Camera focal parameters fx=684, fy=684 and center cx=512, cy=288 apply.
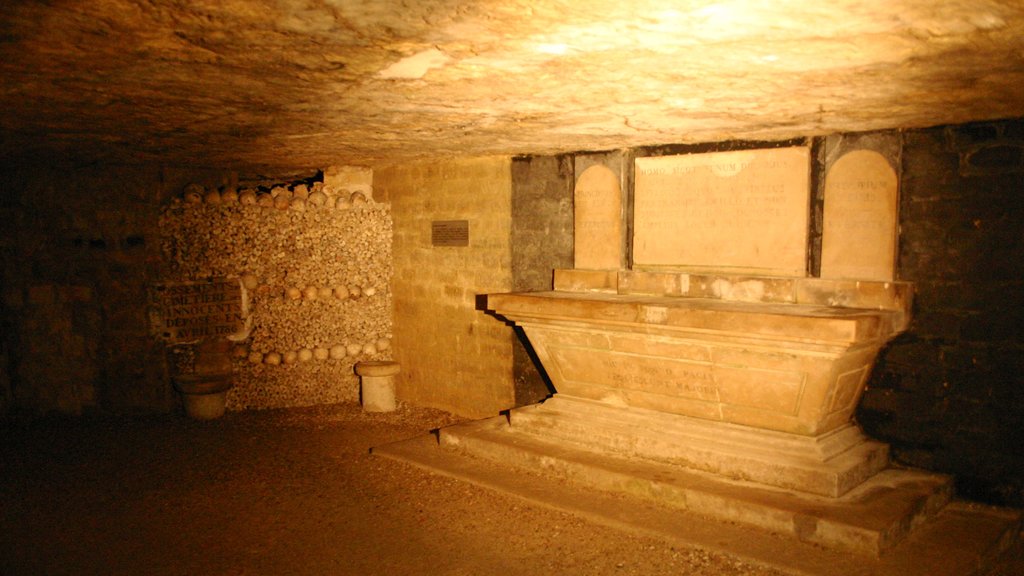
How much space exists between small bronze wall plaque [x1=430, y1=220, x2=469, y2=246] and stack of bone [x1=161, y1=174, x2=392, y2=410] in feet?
2.29

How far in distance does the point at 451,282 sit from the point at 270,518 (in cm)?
289

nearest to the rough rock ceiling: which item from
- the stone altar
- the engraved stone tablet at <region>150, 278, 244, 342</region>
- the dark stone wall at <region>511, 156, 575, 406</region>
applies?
the stone altar

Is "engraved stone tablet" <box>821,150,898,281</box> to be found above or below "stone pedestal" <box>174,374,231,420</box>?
above

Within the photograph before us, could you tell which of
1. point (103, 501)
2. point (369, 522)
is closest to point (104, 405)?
point (103, 501)

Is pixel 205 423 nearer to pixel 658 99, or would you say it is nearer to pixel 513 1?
pixel 658 99

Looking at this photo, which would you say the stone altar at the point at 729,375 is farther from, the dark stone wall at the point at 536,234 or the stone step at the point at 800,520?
the dark stone wall at the point at 536,234

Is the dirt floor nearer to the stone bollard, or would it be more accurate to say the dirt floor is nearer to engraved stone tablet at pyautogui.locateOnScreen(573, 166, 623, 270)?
the stone bollard

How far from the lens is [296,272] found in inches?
261

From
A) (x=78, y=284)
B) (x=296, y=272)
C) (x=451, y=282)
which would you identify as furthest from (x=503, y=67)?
(x=78, y=284)

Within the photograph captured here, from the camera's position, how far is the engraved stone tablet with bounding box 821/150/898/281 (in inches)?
155

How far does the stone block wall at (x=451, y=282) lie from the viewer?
5.91 meters

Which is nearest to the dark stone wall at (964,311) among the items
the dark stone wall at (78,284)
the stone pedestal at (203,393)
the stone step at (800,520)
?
the stone step at (800,520)

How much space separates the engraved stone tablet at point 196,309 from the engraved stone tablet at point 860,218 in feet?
16.7

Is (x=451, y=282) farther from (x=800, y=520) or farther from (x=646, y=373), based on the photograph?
(x=800, y=520)
